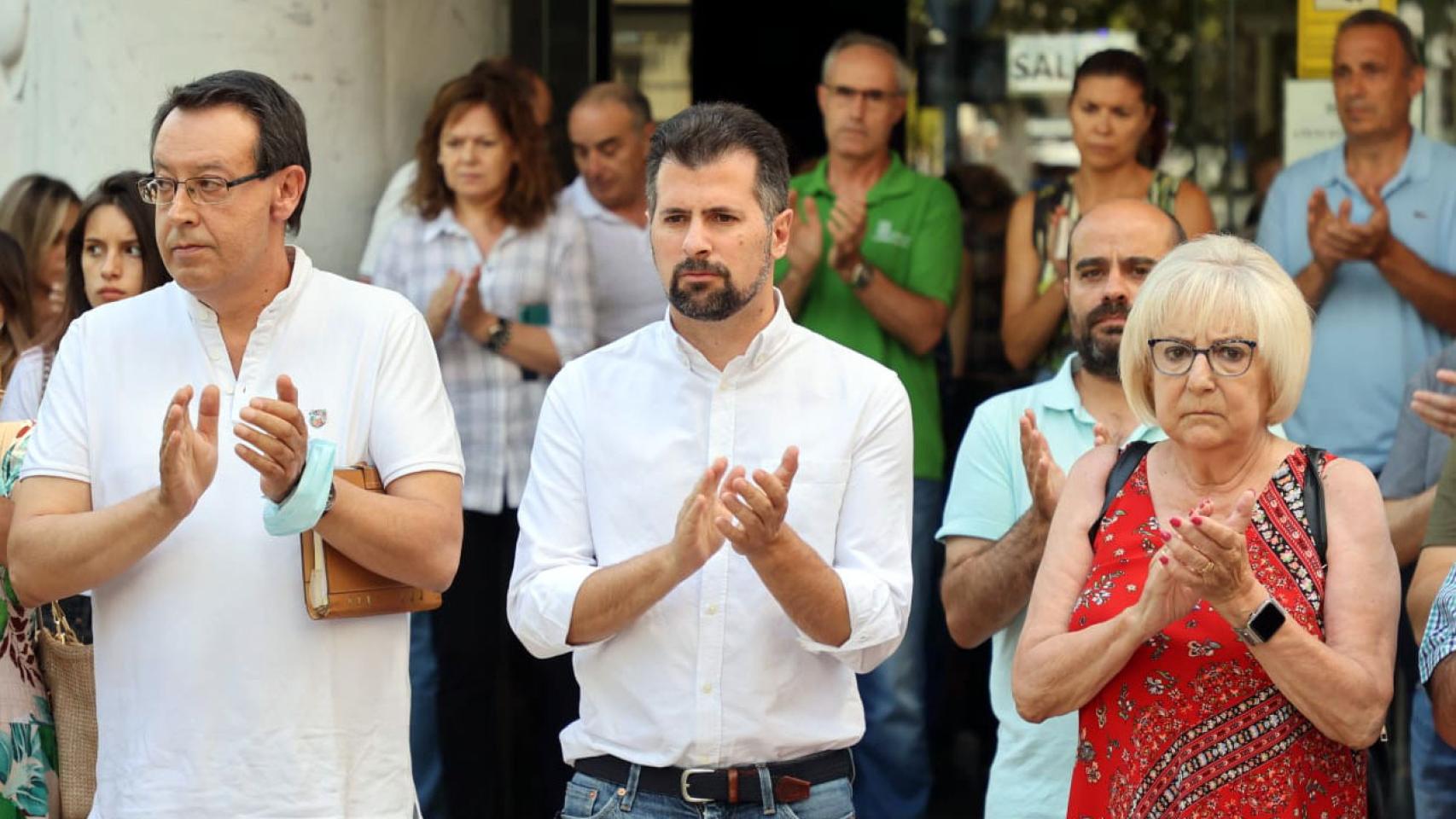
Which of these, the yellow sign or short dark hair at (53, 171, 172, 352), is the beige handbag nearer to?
short dark hair at (53, 171, 172, 352)

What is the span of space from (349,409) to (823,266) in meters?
3.09

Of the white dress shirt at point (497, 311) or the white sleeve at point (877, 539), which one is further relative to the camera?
the white dress shirt at point (497, 311)

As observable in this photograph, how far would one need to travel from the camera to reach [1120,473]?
371 cm

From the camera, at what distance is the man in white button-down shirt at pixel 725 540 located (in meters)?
3.65

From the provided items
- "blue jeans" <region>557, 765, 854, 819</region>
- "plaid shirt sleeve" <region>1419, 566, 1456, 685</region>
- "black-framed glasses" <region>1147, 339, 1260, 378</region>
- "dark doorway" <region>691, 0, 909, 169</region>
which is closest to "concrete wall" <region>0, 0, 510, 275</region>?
"dark doorway" <region>691, 0, 909, 169</region>

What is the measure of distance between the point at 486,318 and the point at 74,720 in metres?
2.32

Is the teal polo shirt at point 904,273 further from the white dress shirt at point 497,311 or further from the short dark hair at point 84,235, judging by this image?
the short dark hair at point 84,235

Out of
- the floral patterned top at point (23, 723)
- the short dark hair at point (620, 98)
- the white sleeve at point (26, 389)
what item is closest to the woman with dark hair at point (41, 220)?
the white sleeve at point (26, 389)

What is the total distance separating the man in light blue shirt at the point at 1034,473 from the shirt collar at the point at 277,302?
1.43 m

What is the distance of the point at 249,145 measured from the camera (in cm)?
382

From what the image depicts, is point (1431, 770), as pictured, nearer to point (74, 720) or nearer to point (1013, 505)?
point (1013, 505)

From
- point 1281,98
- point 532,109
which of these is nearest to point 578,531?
point 532,109

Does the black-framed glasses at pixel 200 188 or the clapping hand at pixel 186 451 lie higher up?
the black-framed glasses at pixel 200 188

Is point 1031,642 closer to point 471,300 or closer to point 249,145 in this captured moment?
point 249,145
